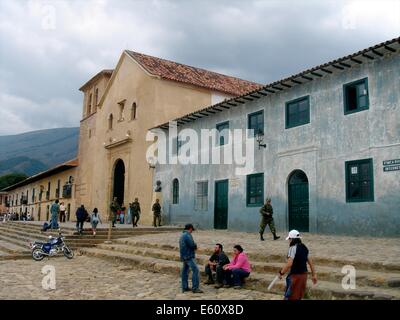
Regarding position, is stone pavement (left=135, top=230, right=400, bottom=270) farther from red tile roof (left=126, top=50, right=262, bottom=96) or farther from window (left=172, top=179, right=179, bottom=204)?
red tile roof (left=126, top=50, right=262, bottom=96)

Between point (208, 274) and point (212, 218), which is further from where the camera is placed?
point (212, 218)

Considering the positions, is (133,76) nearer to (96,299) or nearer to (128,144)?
(128,144)

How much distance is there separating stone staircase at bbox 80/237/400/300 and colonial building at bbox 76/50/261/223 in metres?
9.38

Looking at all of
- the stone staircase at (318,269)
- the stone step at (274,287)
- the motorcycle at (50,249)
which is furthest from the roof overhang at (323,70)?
the motorcycle at (50,249)

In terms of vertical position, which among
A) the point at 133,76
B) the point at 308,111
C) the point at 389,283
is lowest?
the point at 389,283

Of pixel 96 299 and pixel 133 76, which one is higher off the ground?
pixel 133 76

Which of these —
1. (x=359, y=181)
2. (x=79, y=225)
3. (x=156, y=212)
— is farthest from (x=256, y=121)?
(x=79, y=225)

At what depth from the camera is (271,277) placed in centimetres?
885

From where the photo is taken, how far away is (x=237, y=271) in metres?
8.85

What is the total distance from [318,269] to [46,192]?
38919 millimetres

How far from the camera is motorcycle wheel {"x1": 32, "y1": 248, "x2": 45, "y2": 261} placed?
47.1 feet

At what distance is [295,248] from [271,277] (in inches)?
109

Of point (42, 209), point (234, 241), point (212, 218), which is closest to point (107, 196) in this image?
point (212, 218)

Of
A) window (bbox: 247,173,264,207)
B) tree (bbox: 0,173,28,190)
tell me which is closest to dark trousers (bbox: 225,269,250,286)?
window (bbox: 247,173,264,207)
